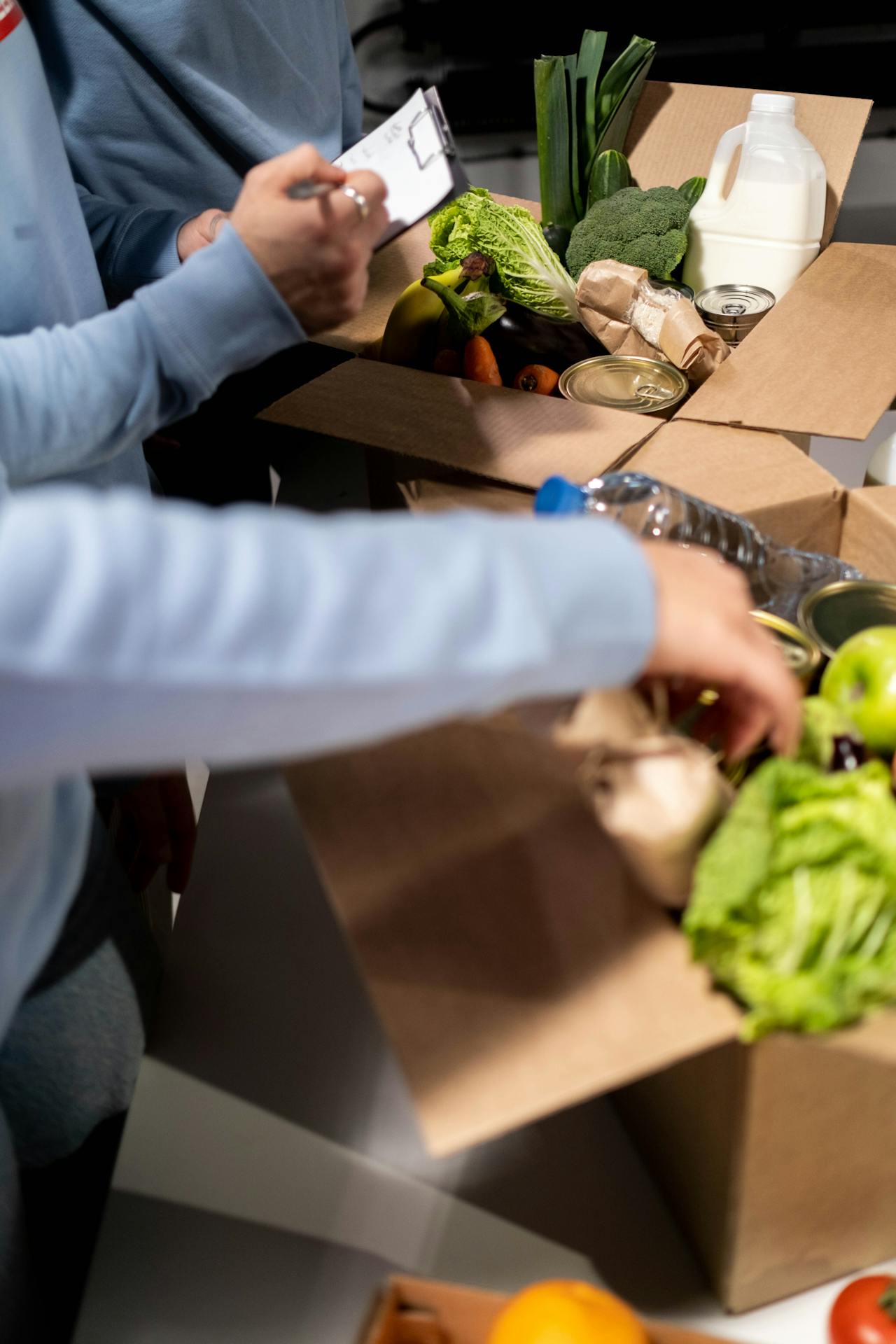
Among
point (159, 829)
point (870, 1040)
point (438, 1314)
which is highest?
point (870, 1040)

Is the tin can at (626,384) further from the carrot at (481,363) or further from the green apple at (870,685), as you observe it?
the green apple at (870,685)

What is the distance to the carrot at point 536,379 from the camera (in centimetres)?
141

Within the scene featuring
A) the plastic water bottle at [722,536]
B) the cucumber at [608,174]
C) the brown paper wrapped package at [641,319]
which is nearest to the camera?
the plastic water bottle at [722,536]

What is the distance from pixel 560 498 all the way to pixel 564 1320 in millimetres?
578

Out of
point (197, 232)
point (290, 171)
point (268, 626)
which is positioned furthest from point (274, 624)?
point (197, 232)

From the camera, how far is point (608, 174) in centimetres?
172

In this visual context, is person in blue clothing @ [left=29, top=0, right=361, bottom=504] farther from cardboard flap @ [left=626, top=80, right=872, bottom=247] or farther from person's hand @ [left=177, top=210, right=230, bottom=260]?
cardboard flap @ [left=626, top=80, right=872, bottom=247]

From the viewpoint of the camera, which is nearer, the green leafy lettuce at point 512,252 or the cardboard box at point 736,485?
the cardboard box at point 736,485

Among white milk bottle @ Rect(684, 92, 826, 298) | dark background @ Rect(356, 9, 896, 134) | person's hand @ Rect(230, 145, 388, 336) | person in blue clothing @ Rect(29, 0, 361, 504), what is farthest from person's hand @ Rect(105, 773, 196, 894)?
dark background @ Rect(356, 9, 896, 134)

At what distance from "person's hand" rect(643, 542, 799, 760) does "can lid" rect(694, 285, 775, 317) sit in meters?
→ 0.98

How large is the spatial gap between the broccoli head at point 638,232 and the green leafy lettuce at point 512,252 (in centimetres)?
6

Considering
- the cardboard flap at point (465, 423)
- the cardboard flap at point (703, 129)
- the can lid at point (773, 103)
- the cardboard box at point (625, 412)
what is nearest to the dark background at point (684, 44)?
the cardboard flap at point (703, 129)

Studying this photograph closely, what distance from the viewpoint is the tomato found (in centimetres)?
66

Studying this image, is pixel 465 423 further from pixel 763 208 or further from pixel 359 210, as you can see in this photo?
pixel 763 208
